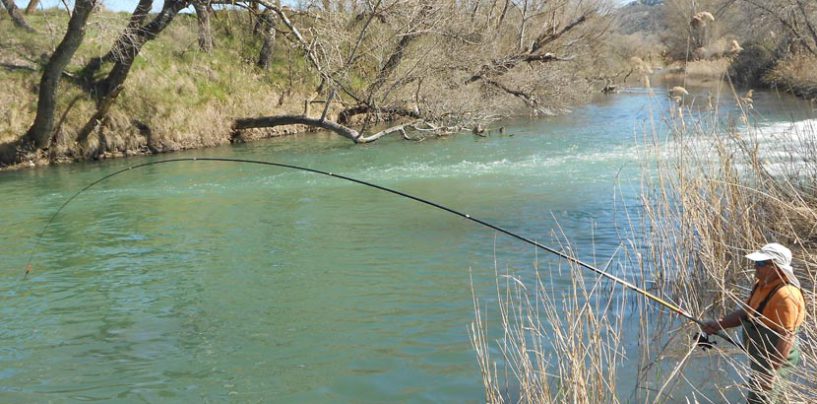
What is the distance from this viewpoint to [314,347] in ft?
21.3

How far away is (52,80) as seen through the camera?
1716 cm

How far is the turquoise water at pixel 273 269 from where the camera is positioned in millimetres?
5980

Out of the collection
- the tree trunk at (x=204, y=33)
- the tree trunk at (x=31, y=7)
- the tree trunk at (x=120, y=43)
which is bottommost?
the tree trunk at (x=120, y=43)

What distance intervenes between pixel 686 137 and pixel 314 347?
11.9 feet

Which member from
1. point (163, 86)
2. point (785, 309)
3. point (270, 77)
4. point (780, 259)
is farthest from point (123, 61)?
point (785, 309)

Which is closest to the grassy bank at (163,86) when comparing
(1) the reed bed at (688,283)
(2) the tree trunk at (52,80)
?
(2) the tree trunk at (52,80)

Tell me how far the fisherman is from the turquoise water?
1.53 m

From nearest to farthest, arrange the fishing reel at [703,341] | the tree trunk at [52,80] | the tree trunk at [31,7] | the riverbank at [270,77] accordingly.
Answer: the fishing reel at [703,341] → the tree trunk at [52,80] → the riverbank at [270,77] → the tree trunk at [31,7]

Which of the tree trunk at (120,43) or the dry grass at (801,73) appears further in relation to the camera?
the tree trunk at (120,43)

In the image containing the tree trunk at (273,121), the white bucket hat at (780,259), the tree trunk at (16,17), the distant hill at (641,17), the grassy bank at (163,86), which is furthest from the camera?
the tree trunk at (16,17)

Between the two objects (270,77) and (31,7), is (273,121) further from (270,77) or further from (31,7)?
(31,7)

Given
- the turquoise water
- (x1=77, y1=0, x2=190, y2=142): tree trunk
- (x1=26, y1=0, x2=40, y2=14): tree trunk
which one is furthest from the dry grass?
(x1=26, y1=0, x2=40, y2=14): tree trunk

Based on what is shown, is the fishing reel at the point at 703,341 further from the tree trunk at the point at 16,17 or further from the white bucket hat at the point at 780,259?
the tree trunk at the point at 16,17

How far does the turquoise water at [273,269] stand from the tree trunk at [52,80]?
101cm
